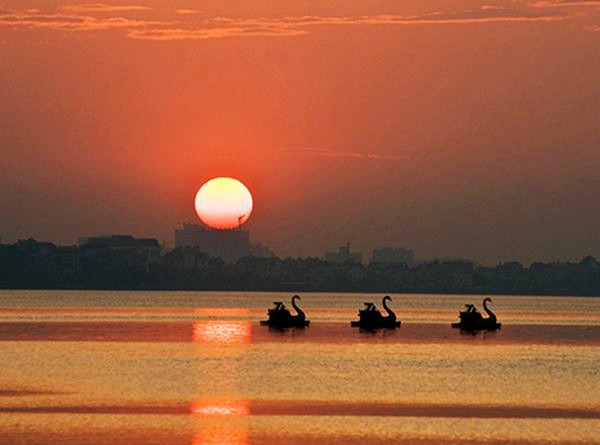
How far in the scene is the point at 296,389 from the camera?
2498 inches

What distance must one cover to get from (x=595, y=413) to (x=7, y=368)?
1238 inches

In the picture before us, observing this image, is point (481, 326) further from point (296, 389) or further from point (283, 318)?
point (296, 389)

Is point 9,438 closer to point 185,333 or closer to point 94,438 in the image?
point 94,438

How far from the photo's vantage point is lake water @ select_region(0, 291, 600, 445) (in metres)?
46.6

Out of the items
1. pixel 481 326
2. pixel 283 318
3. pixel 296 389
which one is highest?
pixel 283 318

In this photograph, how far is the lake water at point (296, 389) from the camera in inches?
1836

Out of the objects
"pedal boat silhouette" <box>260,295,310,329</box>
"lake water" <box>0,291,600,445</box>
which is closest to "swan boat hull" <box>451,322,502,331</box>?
"lake water" <box>0,291,600,445</box>

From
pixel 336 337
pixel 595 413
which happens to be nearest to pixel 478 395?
pixel 595 413

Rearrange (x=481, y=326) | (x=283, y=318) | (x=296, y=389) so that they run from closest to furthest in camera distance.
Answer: (x=296, y=389) < (x=283, y=318) < (x=481, y=326)

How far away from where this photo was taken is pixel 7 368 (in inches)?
2904

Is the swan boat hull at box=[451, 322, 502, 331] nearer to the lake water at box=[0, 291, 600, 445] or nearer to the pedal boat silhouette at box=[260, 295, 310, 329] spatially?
the lake water at box=[0, 291, 600, 445]

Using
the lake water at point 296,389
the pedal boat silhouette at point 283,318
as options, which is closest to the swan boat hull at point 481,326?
the lake water at point 296,389

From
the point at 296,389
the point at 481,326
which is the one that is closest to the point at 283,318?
the point at 481,326

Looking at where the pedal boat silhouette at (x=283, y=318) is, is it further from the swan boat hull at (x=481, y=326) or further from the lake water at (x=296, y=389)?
the swan boat hull at (x=481, y=326)
